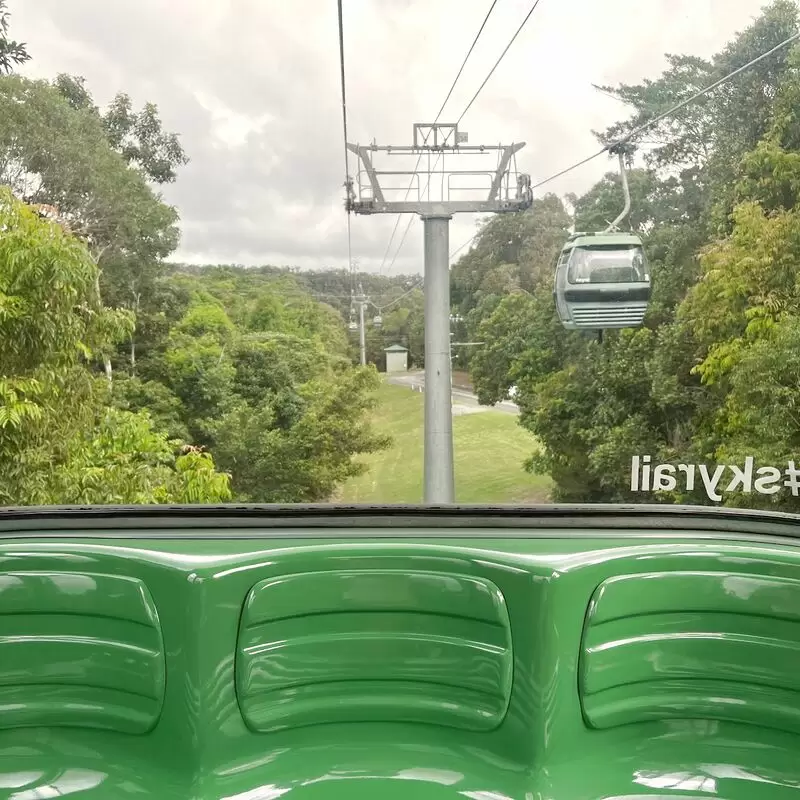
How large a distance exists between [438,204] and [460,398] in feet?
2.17

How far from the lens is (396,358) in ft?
7.58

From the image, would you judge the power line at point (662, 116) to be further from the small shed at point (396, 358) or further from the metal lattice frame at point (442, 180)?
the small shed at point (396, 358)

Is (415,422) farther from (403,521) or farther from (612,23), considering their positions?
(612,23)

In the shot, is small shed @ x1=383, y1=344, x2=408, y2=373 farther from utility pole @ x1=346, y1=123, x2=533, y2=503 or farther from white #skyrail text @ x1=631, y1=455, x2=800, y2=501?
white #skyrail text @ x1=631, y1=455, x2=800, y2=501

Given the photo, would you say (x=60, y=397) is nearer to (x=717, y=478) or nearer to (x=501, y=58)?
(x=501, y=58)

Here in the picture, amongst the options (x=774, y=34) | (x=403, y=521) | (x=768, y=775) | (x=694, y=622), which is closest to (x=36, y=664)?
(x=403, y=521)

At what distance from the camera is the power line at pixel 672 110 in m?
2.08

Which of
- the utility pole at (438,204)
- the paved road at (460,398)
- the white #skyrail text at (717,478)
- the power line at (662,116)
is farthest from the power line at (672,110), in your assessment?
the white #skyrail text at (717,478)

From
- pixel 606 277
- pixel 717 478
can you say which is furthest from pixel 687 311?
pixel 717 478

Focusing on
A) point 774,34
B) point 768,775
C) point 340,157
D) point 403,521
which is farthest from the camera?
point 340,157

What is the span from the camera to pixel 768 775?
1.45 metres

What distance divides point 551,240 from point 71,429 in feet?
5.54

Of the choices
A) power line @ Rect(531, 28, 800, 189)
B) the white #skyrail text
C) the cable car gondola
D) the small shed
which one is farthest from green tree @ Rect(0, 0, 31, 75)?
the white #skyrail text

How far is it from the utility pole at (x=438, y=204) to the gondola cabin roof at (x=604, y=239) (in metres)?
0.21
